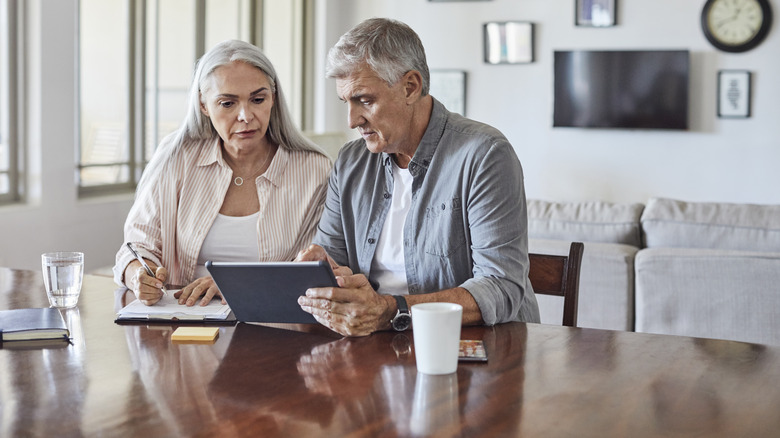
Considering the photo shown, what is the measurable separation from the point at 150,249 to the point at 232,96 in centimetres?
43

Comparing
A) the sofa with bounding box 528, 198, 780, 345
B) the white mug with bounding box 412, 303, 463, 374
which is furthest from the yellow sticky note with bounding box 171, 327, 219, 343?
the sofa with bounding box 528, 198, 780, 345

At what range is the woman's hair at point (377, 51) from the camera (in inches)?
69.0

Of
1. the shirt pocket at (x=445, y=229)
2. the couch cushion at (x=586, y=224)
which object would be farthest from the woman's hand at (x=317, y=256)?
the couch cushion at (x=586, y=224)

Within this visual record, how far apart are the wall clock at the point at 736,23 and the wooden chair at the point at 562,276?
4.43m

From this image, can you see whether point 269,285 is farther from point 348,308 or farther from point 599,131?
point 599,131

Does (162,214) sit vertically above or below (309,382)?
above

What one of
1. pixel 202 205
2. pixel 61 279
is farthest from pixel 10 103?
pixel 61 279

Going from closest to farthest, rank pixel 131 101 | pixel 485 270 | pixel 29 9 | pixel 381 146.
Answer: pixel 485 270 → pixel 381 146 → pixel 29 9 → pixel 131 101

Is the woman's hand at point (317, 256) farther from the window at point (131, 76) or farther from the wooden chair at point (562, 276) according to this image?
the window at point (131, 76)

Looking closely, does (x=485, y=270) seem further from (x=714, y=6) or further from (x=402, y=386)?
(x=714, y=6)

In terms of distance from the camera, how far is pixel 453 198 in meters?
1.81

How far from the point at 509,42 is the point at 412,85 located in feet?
14.9

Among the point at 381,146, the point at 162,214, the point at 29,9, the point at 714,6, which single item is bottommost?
the point at 162,214

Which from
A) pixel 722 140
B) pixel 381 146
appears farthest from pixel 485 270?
pixel 722 140
